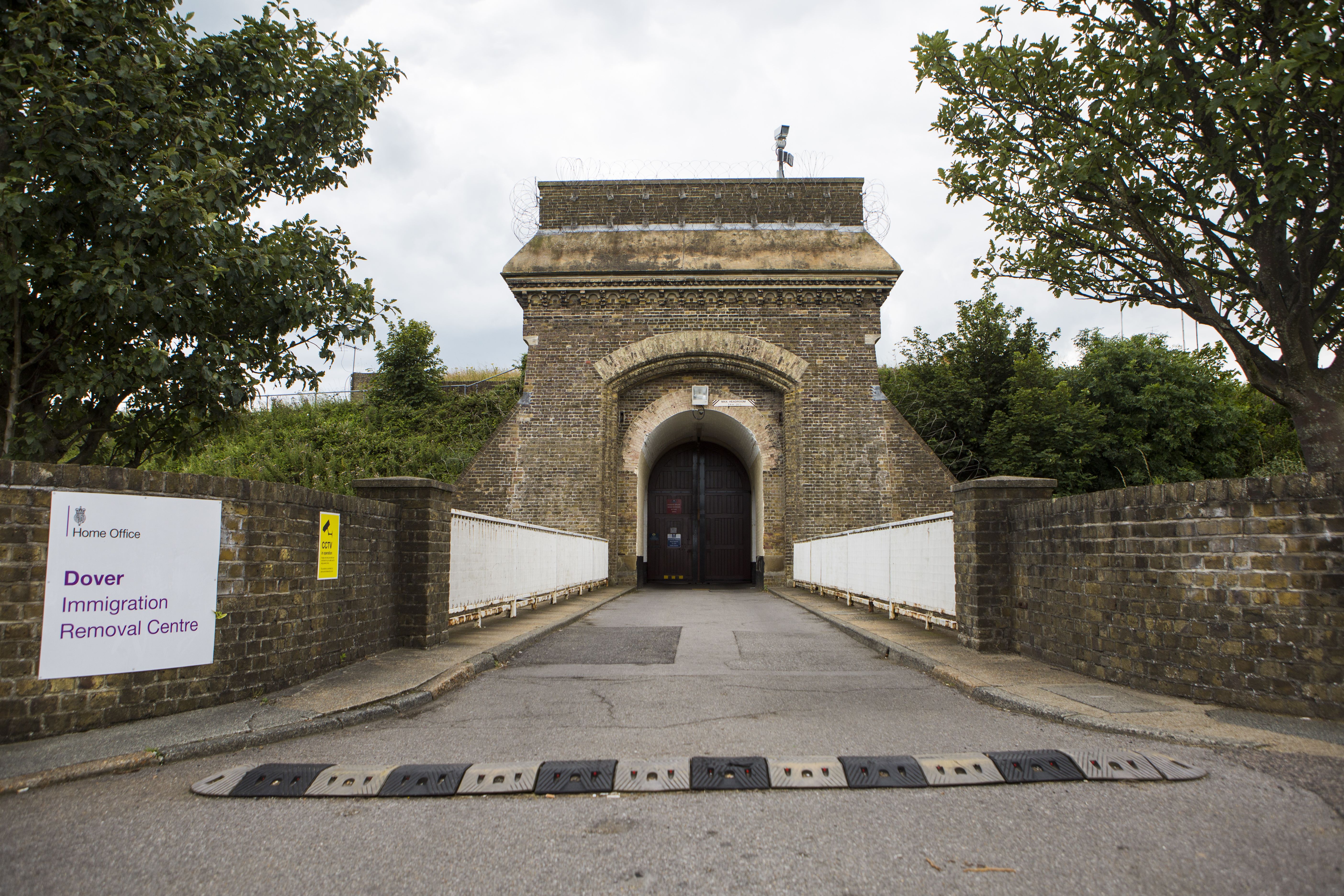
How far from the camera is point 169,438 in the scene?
8578 millimetres

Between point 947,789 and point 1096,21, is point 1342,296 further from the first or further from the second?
point 947,789

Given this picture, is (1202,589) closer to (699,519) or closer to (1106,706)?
(1106,706)

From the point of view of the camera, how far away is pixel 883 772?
412 cm

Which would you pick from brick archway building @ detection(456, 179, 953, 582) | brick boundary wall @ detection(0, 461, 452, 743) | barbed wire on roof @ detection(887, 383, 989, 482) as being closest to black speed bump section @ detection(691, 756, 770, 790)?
brick boundary wall @ detection(0, 461, 452, 743)

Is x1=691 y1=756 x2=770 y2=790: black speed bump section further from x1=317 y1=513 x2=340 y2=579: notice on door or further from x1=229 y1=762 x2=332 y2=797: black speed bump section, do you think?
x1=317 y1=513 x2=340 y2=579: notice on door

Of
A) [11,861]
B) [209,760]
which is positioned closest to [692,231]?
[209,760]

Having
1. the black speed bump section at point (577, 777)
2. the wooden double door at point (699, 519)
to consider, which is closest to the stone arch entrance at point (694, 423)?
the wooden double door at point (699, 519)

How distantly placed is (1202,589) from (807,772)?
322cm

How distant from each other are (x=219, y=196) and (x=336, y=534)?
3.39 metres

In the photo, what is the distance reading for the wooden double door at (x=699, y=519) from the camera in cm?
2389

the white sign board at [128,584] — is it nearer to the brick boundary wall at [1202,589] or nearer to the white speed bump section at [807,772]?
the white speed bump section at [807,772]

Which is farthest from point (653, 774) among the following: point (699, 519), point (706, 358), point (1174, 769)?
point (699, 519)

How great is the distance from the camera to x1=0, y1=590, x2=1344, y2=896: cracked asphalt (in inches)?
113

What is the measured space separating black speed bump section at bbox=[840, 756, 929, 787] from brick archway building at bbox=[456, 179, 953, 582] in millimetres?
15181
